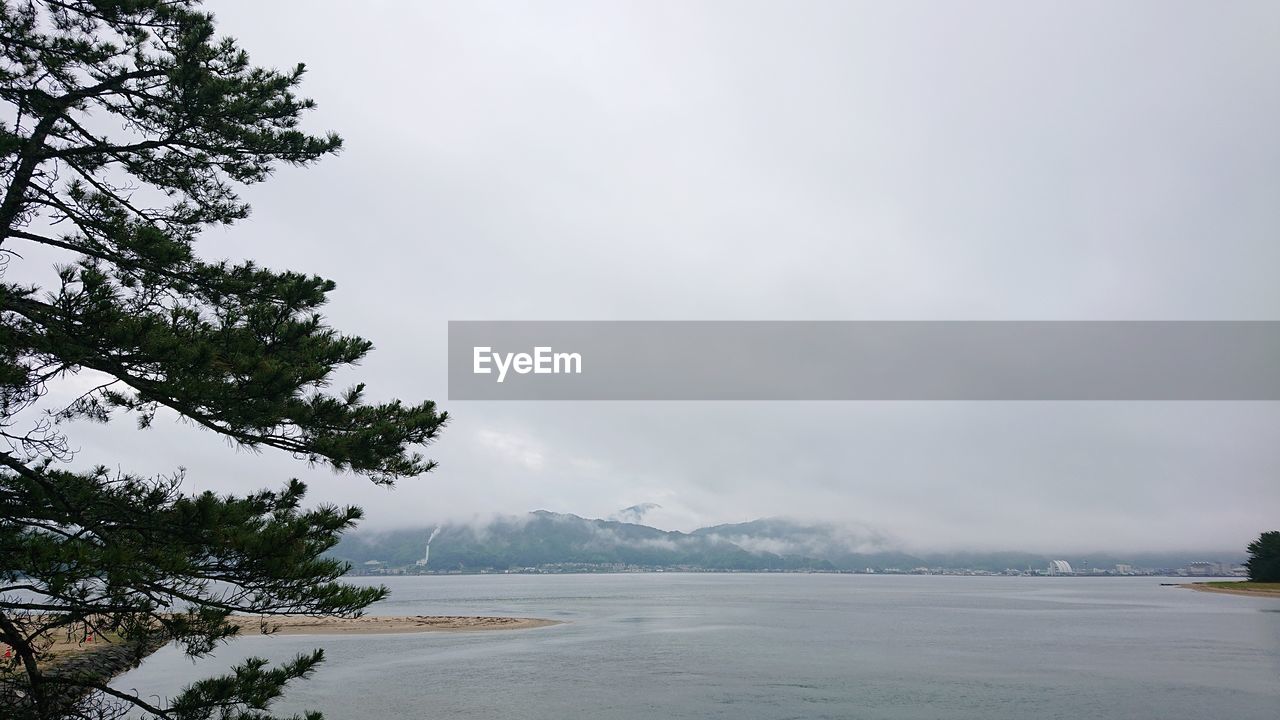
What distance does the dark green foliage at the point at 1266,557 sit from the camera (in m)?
106

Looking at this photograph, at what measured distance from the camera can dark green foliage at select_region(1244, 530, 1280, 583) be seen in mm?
105562

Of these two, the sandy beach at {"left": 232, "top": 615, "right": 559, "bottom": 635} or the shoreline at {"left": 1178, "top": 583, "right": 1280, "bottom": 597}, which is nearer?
the sandy beach at {"left": 232, "top": 615, "right": 559, "bottom": 635}

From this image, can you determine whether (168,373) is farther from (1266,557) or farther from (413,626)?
(1266,557)

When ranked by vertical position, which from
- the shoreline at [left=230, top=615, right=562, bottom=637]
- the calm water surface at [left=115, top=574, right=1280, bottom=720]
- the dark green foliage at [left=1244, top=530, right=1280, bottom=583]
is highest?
the dark green foliage at [left=1244, top=530, right=1280, bottom=583]

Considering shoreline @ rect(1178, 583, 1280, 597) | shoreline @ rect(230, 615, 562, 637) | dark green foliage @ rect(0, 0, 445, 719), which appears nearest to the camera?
dark green foliage @ rect(0, 0, 445, 719)

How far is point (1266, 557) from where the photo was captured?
108562 mm

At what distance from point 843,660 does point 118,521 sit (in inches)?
1520

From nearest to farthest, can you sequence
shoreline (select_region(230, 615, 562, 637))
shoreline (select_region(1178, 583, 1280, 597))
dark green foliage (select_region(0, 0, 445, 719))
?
dark green foliage (select_region(0, 0, 445, 719))
shoreline (select_region(230, 615, 562, 637))
shoreline (select_region(1178, 583, 1280, 597))

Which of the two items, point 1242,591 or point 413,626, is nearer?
point 413,626

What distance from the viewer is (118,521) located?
9.73 m

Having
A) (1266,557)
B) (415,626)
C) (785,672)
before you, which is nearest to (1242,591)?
(1266,557)

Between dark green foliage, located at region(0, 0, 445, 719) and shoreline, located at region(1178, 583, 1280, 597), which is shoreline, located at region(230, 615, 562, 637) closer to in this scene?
dark green foliage, located at region(0, 0, 445, 719)

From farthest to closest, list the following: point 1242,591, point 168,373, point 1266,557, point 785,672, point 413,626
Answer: point 1242,591 < point 1266,557 < point 413,626 < point 785,672 < point 168,373

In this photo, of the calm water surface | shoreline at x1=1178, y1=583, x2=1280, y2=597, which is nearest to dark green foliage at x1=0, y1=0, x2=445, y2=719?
the calm water surface
